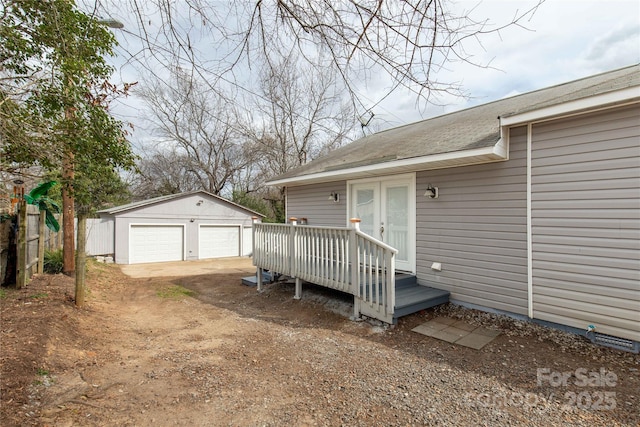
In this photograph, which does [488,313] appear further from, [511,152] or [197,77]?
[197,77]

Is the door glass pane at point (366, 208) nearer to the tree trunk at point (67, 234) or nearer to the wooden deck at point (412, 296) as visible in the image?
the wooden deck at point (412, 296)

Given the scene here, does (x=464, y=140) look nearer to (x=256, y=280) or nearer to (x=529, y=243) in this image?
(x=529, y=243)

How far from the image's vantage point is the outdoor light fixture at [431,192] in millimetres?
5527

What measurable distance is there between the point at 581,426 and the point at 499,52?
9.06 ft

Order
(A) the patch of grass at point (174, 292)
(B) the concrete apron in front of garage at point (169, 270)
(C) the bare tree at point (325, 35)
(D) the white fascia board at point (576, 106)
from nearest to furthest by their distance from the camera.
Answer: (C) the bare tree at point (325, 35) < (D) the white fascia board at point (576, 106) < (A) the patch of grass at point (174, 292) < (B) the concrete apron in front of garage at point (169, 270)

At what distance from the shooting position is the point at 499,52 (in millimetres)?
2125

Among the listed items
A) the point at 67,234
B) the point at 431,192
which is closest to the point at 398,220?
the point at 431,192

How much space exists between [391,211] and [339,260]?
1.80 m

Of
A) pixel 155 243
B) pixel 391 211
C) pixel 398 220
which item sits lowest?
pixel 155 243

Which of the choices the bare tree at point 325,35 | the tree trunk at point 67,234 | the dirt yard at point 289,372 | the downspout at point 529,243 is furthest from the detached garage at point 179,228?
the bare tree at point 325,35

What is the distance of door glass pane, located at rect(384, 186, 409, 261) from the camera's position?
20.0 ft

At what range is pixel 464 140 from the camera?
16.6 ft

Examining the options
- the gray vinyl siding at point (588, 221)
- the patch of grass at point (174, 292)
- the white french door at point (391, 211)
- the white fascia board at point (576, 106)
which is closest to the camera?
the white fascia board at point (576, 106)

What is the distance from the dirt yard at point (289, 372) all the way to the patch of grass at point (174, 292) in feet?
5.22
